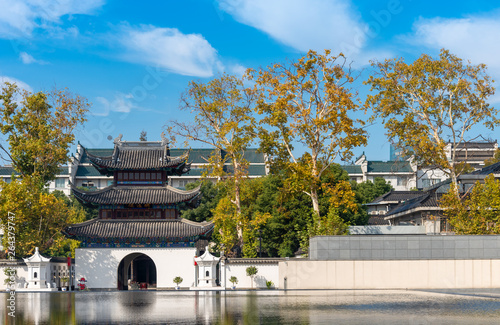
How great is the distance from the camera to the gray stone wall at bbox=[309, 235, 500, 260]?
1505 inches

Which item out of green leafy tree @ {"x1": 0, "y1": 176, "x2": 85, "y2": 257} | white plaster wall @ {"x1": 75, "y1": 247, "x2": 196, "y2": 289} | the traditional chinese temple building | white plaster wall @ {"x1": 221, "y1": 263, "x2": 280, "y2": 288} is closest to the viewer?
white plaster wall @ {"x1": 221, "y1": 263, "x2": 280, "y2": 288}

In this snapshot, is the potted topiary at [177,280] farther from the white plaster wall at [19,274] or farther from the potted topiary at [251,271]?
the white plaster wall at [19,274]

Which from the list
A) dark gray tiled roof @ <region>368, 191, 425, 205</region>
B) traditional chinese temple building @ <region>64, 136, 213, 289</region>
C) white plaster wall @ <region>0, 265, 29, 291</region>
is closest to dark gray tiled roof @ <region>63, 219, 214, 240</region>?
traditional chinese temple building @ <region>64, 136, 213, 289</region>

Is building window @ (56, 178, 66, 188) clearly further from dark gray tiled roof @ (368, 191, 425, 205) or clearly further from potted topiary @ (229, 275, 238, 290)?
potted topiary @ (229, 275, 238, 290)

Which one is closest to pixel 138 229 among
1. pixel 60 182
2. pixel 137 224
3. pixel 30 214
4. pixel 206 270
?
pixel 137 224

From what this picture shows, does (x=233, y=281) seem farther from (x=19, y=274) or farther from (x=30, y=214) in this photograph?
(x=30, y=214)

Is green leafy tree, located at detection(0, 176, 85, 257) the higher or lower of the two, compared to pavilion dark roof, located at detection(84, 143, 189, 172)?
lower

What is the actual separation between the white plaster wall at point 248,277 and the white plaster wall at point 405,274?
778cm

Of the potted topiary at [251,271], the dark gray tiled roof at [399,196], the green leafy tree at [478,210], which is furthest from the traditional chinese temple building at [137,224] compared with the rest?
the dark gray tiled roof at [399,196]

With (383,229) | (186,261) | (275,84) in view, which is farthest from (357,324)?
(186,261)

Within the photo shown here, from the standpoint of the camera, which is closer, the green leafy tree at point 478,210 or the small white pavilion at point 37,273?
the green leafy tree at point 478,210

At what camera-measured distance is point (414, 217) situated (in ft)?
179

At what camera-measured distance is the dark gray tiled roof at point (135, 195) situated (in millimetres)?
50625

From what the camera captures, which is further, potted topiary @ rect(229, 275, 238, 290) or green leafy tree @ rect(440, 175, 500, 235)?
potted topiary @ rect(229, 275, 238, 290)
